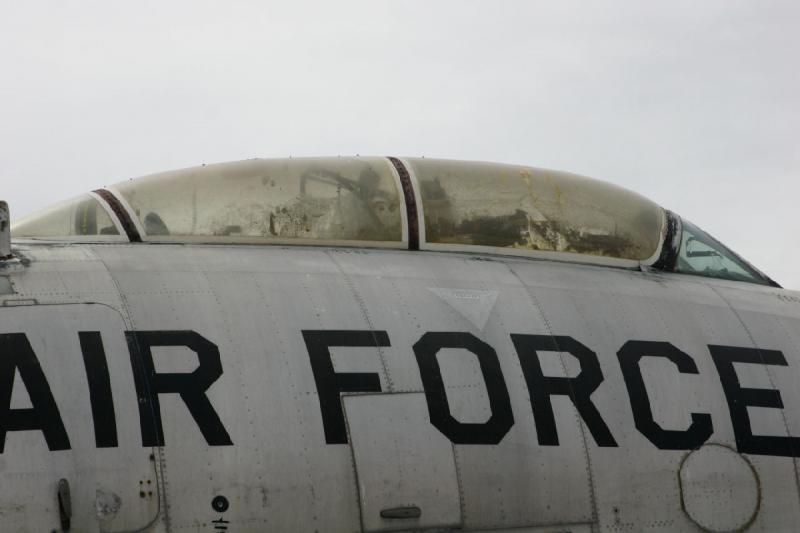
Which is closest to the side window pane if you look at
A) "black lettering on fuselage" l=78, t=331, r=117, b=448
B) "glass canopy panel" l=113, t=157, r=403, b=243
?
"glass canopy panel" l=113, t=157, r=403, b=243

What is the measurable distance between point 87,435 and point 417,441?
2.53m

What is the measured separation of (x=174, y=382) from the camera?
28.6ft

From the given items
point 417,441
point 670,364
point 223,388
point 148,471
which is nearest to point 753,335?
point 670,364

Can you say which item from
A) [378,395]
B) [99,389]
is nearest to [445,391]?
[378,395]

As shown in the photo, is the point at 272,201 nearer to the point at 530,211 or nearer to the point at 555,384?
the point at 530,211

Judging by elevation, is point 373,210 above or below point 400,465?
above

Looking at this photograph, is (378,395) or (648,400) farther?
(648,400)

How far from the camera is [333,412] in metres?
9.05

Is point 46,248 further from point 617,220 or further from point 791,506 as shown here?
point 791,506

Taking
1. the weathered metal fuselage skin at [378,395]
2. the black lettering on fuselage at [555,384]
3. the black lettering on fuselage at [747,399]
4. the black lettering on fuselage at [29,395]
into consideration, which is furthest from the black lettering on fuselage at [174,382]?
the black lettering on fuselage at [747,399]

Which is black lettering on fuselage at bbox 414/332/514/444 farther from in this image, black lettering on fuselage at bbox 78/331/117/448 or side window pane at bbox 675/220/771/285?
side window pane at bbox 675/220/771/285

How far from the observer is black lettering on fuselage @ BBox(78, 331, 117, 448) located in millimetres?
8289

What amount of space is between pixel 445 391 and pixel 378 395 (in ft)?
1.91

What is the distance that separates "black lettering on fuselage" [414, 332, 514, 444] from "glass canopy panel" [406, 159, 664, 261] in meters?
1.35
